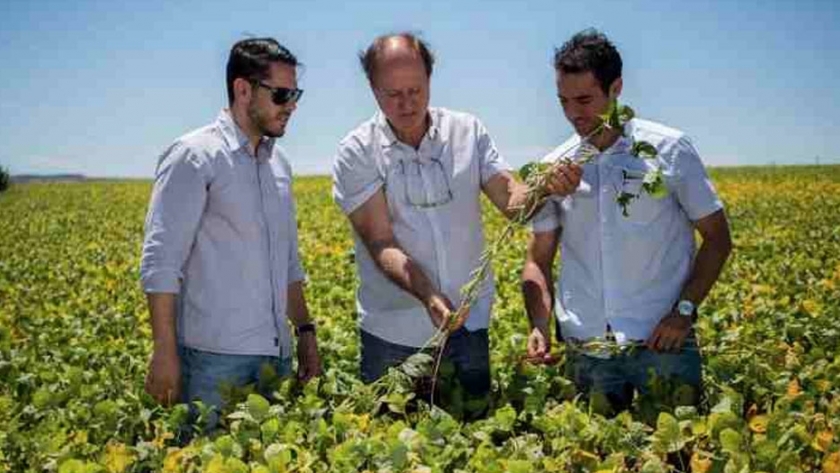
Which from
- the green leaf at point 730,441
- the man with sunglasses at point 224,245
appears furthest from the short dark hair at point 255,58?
the green leaf at point 730,441

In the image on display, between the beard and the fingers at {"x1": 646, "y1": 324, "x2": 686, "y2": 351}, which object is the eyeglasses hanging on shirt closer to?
the beard

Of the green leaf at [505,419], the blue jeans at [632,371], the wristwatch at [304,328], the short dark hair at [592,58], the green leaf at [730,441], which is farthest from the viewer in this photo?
the wristwatch at [304,328]

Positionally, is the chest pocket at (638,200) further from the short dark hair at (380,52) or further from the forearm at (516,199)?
the short dark hair at (380,52)

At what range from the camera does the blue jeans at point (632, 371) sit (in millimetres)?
2742

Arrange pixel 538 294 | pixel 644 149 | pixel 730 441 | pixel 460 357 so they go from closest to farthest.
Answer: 1. pixel 730 441
2. pixel 644 149
3. pixel 538 294
4. pixel 460 357

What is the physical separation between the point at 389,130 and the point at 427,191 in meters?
0.26

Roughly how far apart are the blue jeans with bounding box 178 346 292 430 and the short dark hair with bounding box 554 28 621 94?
4.55 ft

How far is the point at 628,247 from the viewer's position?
2707 millimetres

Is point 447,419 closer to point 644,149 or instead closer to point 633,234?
point 633,234

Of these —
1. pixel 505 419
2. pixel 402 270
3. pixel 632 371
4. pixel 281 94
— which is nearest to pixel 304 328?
pixel 402 270

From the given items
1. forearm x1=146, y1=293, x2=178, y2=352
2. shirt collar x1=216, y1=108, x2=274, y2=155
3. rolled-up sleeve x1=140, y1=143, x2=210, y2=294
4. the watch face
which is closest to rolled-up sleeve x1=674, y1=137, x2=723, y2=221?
the watch face

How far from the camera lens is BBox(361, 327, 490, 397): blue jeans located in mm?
3031

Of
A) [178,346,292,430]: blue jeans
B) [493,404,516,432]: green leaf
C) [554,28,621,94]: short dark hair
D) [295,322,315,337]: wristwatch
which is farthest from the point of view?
[295,322,315,337]: wristwatch

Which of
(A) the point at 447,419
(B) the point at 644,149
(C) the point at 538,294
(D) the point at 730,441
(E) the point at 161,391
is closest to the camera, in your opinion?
(D) the point at 730,441
